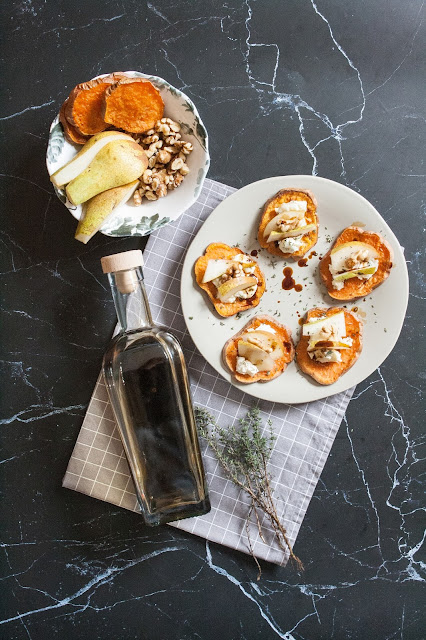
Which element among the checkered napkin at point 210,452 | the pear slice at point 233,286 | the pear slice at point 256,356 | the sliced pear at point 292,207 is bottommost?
the checkered napkin at point 210,452

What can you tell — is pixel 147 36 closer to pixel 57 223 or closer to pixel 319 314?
pixel 57 223

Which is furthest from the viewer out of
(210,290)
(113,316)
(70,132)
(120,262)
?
(113,316)

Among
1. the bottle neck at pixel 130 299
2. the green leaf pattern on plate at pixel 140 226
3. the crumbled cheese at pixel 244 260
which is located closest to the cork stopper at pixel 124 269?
the bottle neck at pixel 130 299

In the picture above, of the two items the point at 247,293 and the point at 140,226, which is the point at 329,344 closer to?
the point at 247,293

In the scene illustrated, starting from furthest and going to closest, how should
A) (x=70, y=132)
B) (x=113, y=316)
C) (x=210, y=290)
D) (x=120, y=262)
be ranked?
(x=113, y=316), (x=210, y=290), (x=70, y=132), (x=120, y=262)

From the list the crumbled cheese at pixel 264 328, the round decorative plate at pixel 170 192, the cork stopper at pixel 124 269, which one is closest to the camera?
the cork stopper at pixel 124 269

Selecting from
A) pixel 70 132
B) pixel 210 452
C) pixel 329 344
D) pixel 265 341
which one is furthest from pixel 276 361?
pixel 70 132

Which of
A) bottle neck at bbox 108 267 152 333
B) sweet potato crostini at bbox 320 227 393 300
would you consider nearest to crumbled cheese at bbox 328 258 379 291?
sweet potato crostini at bbox 320 227 393 300

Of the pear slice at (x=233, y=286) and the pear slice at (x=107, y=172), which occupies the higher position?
the pear slice at (x=107, y=172)

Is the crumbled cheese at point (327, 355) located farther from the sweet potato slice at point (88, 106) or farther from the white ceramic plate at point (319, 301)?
the sweet potato slice at point (88, 106)
